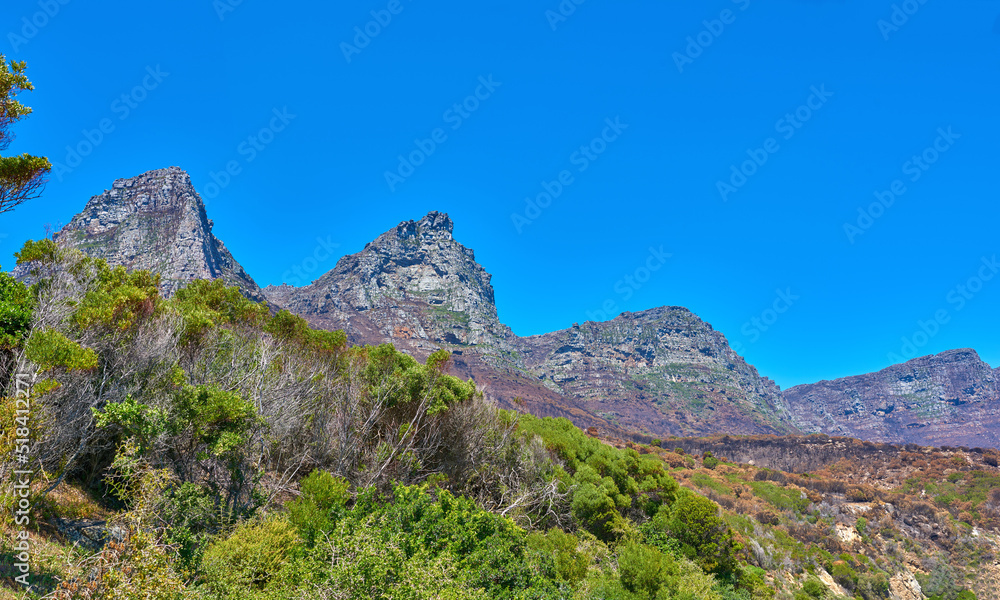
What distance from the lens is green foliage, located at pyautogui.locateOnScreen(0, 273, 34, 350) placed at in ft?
35.1

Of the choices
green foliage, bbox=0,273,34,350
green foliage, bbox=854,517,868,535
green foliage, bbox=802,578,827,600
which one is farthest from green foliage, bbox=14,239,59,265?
green foliage, bbox=854,517,868,535

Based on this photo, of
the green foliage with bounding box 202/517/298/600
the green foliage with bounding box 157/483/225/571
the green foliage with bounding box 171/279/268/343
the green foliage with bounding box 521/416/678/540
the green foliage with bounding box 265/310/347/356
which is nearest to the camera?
the green foliage with bounding box 202/517/298/600

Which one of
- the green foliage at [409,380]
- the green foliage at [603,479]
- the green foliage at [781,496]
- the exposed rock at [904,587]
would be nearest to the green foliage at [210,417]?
the green foliage at [409,380]

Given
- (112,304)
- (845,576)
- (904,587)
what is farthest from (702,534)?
(112,304)

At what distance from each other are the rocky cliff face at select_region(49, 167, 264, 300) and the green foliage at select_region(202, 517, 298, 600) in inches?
5231

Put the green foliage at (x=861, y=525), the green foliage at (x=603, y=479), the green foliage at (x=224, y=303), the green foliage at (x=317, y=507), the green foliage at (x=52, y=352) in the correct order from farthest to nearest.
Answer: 1. the green foliage at (x=861, y=525)
2. the green foliage at (x=603, y=479)
3. the green foliage at (x=224, y=303)
4. the green foliage at (x=317, y=507)
5. the green foliage at (x=52, y=352)

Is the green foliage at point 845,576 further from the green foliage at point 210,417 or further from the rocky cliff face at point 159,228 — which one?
the rocky cliff face at point 159,228

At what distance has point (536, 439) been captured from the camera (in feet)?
78.9

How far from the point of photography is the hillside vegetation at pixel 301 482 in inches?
324

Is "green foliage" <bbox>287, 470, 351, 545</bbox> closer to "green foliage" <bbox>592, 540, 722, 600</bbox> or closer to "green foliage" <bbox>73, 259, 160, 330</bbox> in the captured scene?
"green foliage" <bbox>73, 259, 160, 330</bbox>

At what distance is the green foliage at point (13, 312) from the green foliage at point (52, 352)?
6.29ft

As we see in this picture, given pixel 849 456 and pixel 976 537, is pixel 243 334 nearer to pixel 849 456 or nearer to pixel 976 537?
pixel 976 537

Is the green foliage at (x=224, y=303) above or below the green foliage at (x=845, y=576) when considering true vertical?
below

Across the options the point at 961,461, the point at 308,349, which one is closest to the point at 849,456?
the point at 961,461
